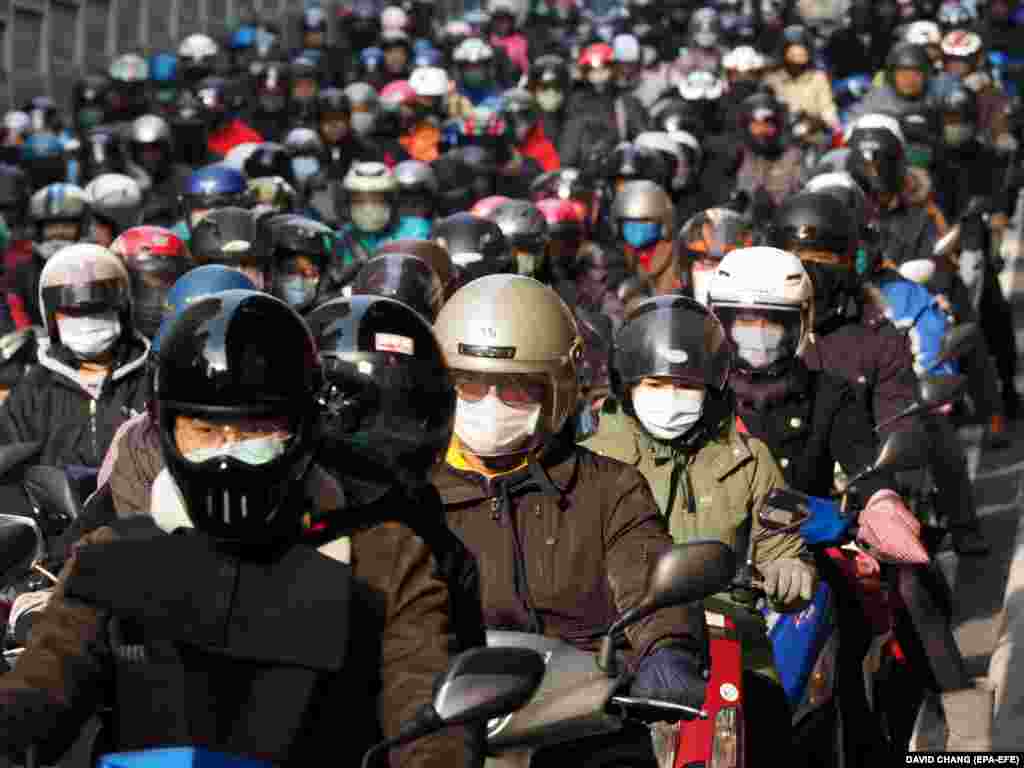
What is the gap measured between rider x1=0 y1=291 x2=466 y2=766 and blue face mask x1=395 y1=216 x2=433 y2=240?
564 inches

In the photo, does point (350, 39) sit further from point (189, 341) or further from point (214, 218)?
point (189, 341)

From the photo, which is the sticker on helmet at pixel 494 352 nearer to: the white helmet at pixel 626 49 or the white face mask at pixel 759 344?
the white face mask at pixel 759 344

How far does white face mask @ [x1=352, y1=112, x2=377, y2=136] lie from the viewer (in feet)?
91.0

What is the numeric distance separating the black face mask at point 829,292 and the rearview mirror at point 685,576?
5551 millimetres

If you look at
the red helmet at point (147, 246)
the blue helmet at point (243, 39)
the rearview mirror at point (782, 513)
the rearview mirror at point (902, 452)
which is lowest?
the blue helmet at point (243, 39)

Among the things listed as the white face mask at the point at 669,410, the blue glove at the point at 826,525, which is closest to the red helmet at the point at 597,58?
the white face mask at the point at 669,410

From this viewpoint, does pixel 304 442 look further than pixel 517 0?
No

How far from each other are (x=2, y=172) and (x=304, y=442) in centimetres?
1804

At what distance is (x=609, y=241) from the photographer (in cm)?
1836

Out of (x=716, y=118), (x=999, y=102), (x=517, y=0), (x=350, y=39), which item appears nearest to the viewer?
(x=999, y=102)

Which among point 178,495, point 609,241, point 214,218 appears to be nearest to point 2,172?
point 609,241

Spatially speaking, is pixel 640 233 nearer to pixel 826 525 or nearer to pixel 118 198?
pixel 118 198

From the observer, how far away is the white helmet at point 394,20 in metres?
39.6

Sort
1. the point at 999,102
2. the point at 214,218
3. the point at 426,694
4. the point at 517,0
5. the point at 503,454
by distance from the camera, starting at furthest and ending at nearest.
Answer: the point at 517,0
the point at 999,102
the point at 214,218
the point at 503,454
the point at 426,694
